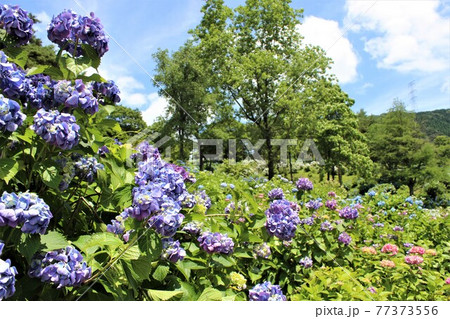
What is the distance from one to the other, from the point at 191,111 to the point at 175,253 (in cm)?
2422

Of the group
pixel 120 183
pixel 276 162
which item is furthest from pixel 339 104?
pixel 120 183

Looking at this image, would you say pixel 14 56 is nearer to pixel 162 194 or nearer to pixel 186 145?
pixel 162 194

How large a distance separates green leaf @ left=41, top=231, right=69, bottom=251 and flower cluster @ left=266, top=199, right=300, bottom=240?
1.35 m

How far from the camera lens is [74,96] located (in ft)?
5.23

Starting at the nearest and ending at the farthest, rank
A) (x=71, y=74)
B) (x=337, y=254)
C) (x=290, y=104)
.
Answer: (x=71, y=74) → (x=337, y=254) → (x=290, y=104)

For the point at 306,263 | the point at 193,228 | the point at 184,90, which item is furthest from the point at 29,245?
the point at 184,90

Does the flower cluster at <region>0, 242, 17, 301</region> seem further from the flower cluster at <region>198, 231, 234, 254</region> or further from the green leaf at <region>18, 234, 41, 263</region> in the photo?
the flower cluster at <region>198, 231, 234, 254</region>

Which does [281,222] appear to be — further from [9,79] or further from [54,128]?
[9,79]

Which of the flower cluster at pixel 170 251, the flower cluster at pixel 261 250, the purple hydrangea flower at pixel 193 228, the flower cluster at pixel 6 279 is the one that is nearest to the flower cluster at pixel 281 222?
the flower cluster at pixel 261 250

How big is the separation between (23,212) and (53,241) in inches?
8.5

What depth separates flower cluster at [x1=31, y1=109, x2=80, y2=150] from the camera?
1.42m

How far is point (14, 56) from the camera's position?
1865 mm

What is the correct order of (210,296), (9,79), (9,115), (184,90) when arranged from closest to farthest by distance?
(9,115), (9,79), (210,296), (184,90)

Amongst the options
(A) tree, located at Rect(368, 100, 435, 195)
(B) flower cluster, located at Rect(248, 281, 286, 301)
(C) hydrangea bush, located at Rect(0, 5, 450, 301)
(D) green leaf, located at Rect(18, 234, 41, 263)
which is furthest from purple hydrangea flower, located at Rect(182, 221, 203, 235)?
(A) tree, located at Rect(368, 100, 435, 195)
